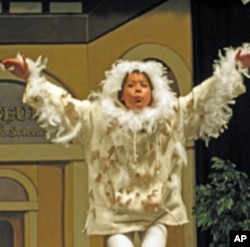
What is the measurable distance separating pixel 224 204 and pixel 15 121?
1.07m

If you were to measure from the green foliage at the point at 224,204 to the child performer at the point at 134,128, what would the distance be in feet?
1.98

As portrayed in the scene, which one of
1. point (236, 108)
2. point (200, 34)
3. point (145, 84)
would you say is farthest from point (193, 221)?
point (145, 84)

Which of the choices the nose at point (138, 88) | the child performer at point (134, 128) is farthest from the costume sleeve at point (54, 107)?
the nose at point (138, 88)

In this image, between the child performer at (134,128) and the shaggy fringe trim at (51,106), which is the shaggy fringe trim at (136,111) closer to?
the child performer at (134,128)

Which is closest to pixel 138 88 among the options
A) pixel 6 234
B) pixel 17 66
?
pixel 17 66

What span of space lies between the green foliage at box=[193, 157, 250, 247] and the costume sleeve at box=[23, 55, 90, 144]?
2.83ft

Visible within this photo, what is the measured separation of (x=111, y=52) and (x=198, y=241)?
3.16 feet

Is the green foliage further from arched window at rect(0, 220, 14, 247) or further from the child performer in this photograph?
arched window at rect(0, 220, 14, 247)

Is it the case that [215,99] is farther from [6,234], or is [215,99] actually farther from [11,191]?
[6,234]

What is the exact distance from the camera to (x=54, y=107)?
375 centimetres

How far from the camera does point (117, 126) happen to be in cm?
375

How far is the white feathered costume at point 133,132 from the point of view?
3.74 meters

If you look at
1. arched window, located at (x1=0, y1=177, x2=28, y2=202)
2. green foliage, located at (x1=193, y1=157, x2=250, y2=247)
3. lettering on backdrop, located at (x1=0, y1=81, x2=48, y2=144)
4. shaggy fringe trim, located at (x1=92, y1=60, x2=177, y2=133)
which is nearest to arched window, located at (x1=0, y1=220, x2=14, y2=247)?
arched window, located at (x1=0, y1=177, x2=28, y2=202)

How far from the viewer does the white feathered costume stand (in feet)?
12.3
